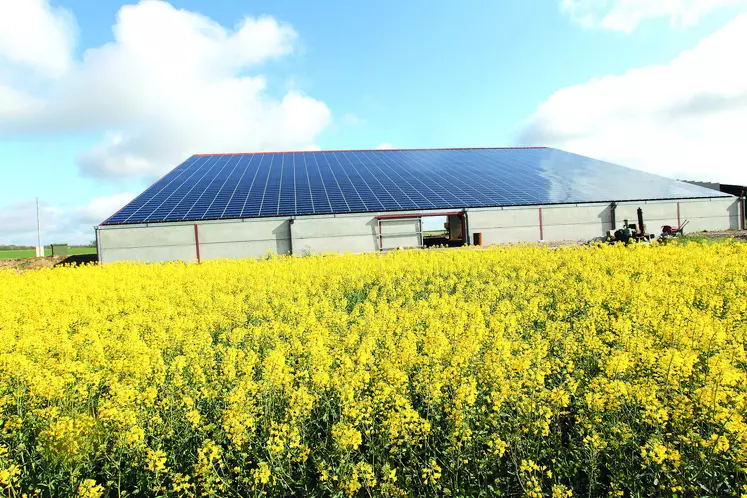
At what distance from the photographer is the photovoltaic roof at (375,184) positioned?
24.1 m

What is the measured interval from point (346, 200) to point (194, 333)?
19203mm

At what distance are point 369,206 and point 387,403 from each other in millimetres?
20944

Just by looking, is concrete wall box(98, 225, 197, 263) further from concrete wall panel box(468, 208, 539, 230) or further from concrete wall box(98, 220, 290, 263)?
concrete wall panel box(468, 208, 539, 230)

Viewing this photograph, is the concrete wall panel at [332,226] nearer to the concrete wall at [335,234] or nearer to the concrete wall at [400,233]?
the concrete wall at [335,234]

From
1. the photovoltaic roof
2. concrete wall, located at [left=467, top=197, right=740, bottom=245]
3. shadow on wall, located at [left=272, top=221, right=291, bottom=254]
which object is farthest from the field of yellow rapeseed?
concrete wall, located at [left=467, top=197, right=740, bottom=245]

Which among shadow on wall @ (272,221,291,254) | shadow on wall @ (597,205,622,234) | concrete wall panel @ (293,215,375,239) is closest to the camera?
shadow on wall @ (272,221,291,254)

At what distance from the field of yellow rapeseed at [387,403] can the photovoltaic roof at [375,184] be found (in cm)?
1609

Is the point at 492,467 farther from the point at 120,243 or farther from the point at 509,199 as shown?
the point at 509,199

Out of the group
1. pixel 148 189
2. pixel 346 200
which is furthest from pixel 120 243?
pixel 346 200

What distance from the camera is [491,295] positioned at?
28.2 feet

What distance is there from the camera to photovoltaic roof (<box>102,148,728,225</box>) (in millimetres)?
24125

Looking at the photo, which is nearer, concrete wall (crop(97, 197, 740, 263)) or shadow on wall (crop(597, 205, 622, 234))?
concrete wall (crop(97, 197, 740, 263))

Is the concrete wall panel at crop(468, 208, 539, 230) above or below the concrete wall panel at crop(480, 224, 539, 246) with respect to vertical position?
above

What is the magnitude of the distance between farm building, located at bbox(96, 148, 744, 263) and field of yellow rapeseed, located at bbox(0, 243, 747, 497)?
14241mm
